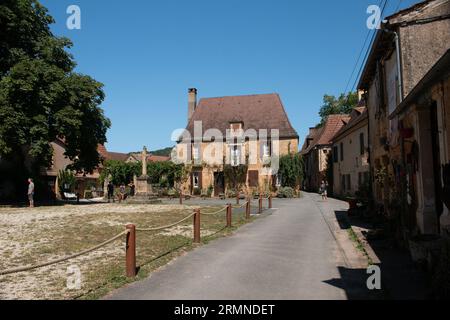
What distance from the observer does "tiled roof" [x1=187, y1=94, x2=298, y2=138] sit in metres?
37.2

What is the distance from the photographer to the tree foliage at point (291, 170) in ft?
111

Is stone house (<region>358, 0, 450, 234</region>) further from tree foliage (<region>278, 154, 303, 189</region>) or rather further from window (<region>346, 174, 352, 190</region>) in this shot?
tree foliage (<region>278, 154, 303, 189</region>)

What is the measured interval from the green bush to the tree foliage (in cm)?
107

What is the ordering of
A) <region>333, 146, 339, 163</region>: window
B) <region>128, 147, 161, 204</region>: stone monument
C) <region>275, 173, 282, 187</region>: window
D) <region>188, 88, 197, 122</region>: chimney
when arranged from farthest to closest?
<region>188, 88, 197, 122</region>: chimney < <region>275, 173, 282, 187</region>: window < <region>333, 146, 339, 163</region>: window < <region>128, 147, 161, 204</region>: stone monument

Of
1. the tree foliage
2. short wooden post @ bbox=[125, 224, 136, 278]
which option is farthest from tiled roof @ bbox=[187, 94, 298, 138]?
short wooden post @ bbox=[125, 224, 136, 278]

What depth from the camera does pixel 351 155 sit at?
2745 centimetres

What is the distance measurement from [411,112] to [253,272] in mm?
5197

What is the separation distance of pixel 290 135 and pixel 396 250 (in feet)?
89.2

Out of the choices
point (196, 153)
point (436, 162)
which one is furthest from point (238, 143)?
point (436, 162)

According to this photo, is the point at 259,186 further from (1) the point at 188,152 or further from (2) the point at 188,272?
(2) the point at 188,272

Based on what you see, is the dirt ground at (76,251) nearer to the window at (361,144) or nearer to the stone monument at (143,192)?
the window at (361,144)

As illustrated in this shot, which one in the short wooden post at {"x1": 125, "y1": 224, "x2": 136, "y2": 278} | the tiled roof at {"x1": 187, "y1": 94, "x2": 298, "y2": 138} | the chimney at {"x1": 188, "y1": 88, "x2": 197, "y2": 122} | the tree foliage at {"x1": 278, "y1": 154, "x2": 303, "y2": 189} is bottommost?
the short wooden post at {"x1": 125, "y1": 224, "x2": 136, "y2": 278}
